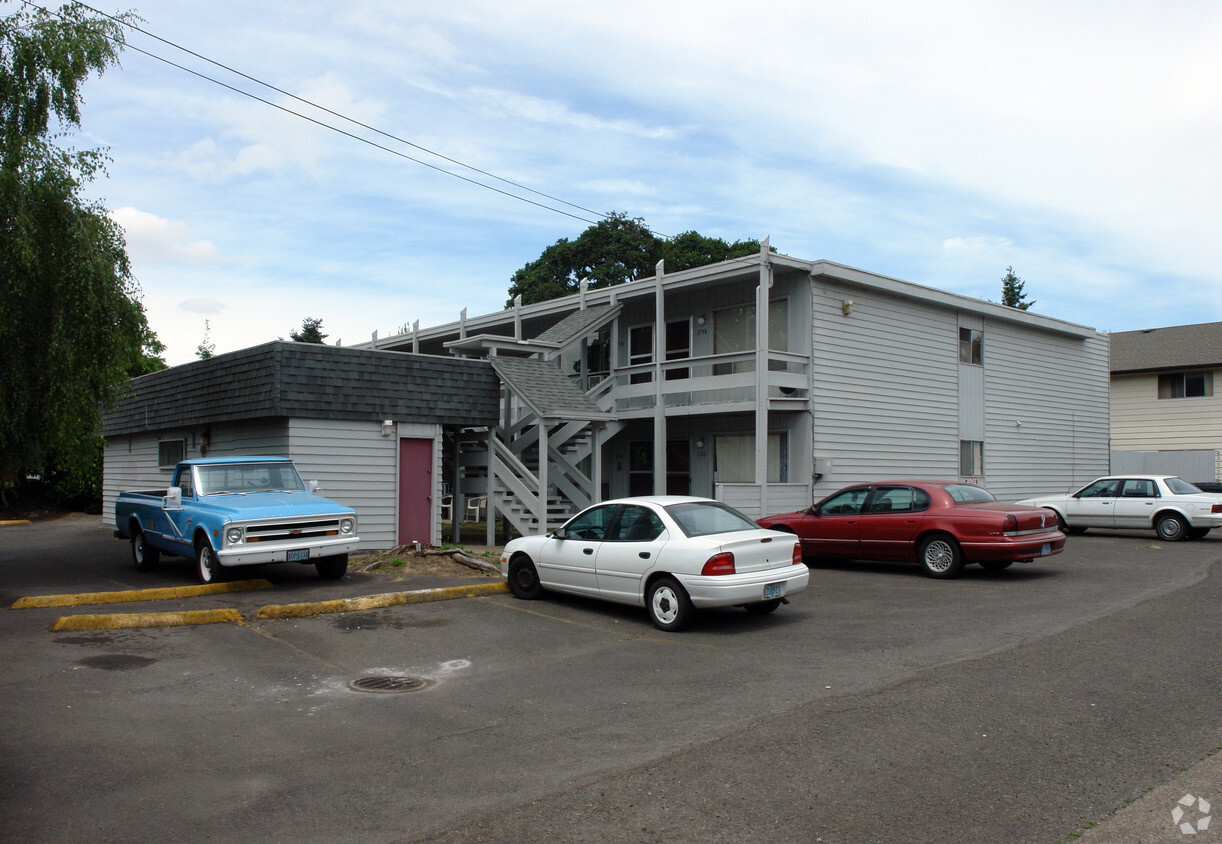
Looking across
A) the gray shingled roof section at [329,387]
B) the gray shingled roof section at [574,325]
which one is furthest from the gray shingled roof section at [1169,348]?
the gray shingled roof section at [329,387]

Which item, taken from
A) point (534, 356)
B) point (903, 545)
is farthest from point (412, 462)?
point (903, 545)

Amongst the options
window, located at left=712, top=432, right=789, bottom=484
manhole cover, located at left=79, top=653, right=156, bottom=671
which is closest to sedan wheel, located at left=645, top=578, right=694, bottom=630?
manhole cover, located at left=79, top=653, right=156, bottom=671

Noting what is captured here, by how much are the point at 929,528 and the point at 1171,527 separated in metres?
9.24

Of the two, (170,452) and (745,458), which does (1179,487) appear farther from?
(170,452)

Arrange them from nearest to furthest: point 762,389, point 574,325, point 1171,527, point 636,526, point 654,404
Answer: point 636,526, point 762,389, point 1171,527, point 654,404, point 574,325

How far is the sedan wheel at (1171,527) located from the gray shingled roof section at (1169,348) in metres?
16.3

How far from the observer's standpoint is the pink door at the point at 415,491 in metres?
17.4

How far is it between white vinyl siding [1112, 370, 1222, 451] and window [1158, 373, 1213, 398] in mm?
A: 160

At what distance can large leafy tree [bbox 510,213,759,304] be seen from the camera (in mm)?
48062

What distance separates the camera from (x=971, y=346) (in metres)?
23.7

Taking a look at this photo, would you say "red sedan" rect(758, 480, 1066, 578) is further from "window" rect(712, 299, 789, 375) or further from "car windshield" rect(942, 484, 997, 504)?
"window" rect(712, 299, 789, 375)

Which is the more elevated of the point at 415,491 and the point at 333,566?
the point at 415,491

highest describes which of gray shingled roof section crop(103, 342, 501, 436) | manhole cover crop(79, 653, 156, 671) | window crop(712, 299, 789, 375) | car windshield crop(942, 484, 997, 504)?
window crop(712, 299, 789, 375)

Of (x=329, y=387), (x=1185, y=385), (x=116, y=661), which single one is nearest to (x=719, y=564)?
(x=116, y=661)
